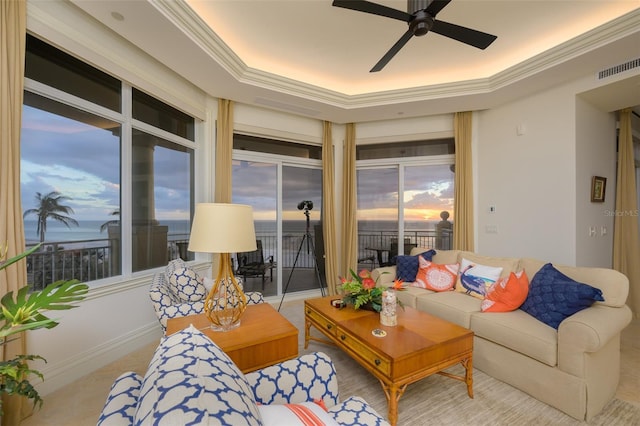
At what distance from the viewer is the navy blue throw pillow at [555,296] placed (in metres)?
1.88

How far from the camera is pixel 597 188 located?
321 centimetres

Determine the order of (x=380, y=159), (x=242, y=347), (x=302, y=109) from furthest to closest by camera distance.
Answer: (x=380, y=159)
(x=302, y=109)
(x=242, y=347)

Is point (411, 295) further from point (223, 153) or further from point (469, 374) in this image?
point (223, 153)

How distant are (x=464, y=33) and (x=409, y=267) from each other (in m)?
2.38

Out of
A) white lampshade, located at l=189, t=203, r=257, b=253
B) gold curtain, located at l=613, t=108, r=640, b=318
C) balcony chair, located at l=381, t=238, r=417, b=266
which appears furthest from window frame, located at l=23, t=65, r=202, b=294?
gold curtain, located at l=613, t=108, r=640, b=318

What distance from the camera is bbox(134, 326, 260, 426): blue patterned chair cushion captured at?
1.90ft

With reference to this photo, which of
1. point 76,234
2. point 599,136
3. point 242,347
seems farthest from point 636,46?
point 76,234

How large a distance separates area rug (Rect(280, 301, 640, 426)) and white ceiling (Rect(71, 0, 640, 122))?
115 inches

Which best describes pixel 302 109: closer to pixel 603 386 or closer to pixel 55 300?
pixel 55 300

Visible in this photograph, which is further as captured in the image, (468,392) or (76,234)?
(76,234)

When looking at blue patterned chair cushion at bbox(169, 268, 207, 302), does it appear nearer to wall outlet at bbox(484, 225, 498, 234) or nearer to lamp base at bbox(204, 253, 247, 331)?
lamp base at bbox(204, 253, 247, 331)

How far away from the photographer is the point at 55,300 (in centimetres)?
95

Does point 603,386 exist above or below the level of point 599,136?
below

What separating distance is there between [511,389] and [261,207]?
3.39 metres
